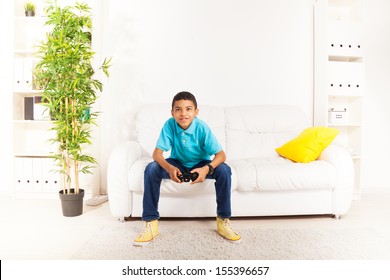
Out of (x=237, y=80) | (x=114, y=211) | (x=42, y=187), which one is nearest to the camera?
(x=114, y=211)

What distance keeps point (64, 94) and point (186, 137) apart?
1007 mm

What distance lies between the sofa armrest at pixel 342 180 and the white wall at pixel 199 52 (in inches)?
41.1

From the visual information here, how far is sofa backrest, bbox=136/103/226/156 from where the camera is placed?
244 cm

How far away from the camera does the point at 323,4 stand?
8.79 ft

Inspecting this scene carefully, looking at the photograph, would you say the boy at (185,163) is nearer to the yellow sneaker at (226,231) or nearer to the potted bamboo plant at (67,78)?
the yellow sneaker at (226,231)

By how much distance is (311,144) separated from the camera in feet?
7.14

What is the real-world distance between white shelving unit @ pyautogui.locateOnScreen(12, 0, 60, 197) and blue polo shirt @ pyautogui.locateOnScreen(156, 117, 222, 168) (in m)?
1.38

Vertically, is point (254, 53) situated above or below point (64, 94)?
above

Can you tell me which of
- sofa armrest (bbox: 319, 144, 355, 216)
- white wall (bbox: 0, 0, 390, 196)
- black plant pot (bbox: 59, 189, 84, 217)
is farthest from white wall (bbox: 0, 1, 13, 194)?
sofa armrest (bbox: 319, 144, 355, 216)

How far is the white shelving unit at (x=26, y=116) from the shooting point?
2.65 m

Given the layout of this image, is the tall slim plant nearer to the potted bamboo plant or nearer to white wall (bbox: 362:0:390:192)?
the potted bamboo plant

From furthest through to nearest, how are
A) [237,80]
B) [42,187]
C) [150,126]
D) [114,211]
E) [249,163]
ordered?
[237,80] → [42,187] → [150,126] → [249,163] → [114,211]

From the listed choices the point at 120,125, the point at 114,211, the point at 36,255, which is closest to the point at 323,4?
the point at 120,125

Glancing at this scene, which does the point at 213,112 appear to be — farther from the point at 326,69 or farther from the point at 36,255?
the point at 36,255
